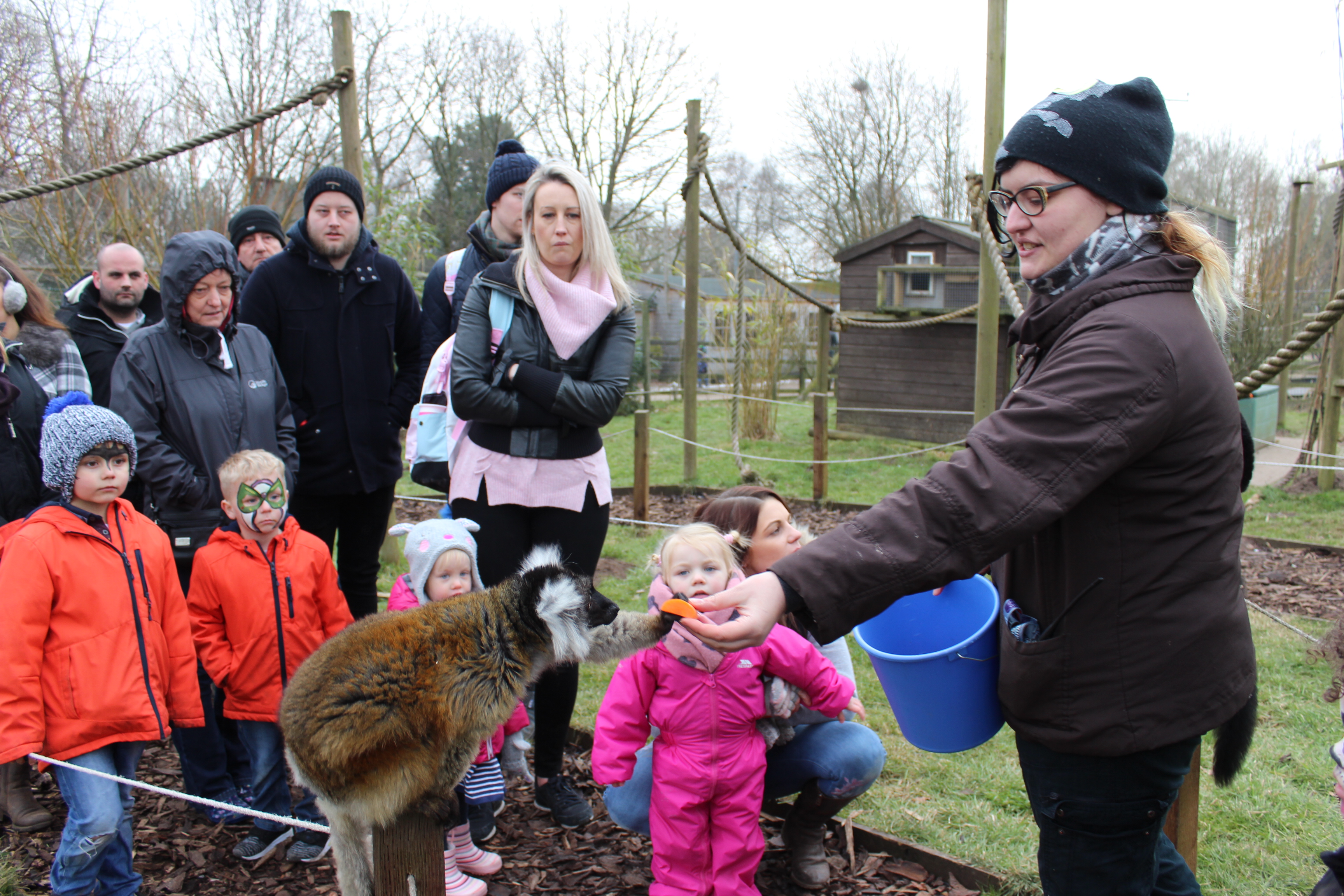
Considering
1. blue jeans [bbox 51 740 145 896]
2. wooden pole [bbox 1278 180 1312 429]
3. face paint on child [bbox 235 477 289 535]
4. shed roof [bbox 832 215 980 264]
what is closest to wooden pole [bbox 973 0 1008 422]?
face paint on child [bbox 235 477 289 535]

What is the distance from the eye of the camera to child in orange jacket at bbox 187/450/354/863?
2.89 meters

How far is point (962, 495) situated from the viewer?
1413 millimetres

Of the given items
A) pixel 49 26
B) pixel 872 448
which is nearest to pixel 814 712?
pixel 872 448

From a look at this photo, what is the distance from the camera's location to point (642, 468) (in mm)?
7543

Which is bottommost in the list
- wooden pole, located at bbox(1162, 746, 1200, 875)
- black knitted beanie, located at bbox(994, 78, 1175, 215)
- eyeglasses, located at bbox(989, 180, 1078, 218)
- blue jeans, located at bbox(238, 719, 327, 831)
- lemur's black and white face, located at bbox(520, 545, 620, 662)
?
blue jeans, located at bbox(238, 719, 327, 831)

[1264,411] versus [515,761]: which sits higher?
[1264,411]

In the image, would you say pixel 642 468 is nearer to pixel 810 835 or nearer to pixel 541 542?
pixel 541 542

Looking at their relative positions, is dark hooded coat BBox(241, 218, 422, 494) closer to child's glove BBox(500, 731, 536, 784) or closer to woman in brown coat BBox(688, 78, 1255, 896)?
child's glove BBox(500, 731, 536, 784)

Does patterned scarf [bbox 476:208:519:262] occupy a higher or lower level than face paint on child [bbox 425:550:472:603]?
higher

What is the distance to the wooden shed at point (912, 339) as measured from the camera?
1273 cm

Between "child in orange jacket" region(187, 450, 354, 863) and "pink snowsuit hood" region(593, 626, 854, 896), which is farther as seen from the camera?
"child in orange jacket" region(187, 450, 354, 863)

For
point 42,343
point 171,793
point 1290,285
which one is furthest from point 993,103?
point 1290,285

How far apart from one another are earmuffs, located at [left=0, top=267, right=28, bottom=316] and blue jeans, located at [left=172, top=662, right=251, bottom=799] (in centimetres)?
150

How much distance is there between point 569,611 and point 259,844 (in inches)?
66.3
